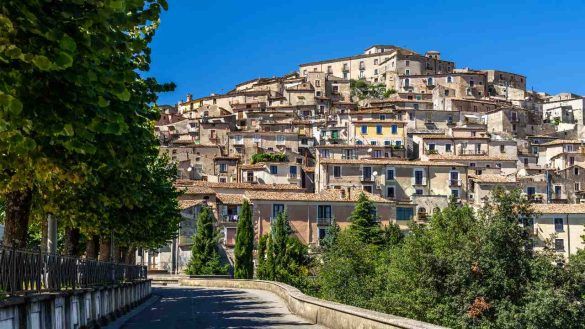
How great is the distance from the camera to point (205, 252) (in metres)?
75.3

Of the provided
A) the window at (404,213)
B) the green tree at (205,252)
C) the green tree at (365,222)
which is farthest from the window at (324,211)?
the green tree at (205,252)

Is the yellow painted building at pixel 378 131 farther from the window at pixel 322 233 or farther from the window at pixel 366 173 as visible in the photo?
the window at pixel 322 233

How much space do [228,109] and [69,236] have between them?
132 meters

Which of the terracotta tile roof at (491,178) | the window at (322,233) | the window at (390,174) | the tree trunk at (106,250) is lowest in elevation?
the window at (322,233)

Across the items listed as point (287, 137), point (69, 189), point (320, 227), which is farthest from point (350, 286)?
point (287, 137)

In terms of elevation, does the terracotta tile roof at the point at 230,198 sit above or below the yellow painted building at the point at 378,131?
below

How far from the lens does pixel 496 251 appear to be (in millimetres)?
43500

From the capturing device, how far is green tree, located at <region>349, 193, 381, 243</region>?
72.1 meters

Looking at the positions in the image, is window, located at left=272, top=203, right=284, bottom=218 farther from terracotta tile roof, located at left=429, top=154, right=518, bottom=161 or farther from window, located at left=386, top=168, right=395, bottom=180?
terracotta tile roof, located at left=429, top=154, right=518, bottom=161

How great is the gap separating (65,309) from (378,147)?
3672 inches

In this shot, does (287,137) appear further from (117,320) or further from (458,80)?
(117,320)

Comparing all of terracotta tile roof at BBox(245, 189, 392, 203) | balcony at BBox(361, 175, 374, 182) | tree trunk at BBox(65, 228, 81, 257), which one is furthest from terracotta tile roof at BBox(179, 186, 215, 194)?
tree trunk at BBox(65, 228, 81, 257)

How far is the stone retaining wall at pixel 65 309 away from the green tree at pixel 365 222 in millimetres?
42898

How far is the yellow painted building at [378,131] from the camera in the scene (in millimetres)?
115625
